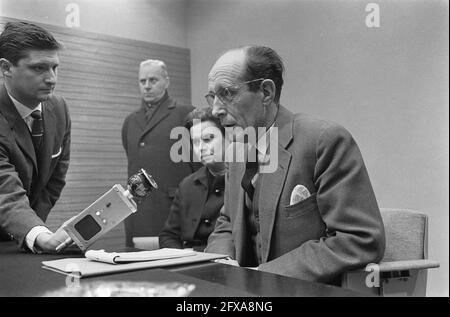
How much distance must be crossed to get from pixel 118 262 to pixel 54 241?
378mm

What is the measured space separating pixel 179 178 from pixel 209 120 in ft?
3.34

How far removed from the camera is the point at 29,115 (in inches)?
74.3

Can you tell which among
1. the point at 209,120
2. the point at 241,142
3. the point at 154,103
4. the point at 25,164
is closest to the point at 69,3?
the point at 154,103

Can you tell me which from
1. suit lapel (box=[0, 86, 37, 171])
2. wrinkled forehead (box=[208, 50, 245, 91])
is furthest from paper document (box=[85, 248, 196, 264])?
suit lapel (box=[0, 86, 37, 171])

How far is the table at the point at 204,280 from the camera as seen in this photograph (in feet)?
2.75

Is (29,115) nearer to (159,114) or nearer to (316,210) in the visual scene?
(316,210)

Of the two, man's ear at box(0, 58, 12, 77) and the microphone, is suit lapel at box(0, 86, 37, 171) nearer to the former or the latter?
man's ear at box(0, 58, 12, 77)

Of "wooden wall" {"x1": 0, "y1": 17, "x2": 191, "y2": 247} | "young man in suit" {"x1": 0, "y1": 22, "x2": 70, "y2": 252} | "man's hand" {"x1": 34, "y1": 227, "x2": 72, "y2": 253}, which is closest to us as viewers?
"man's hand" {"x1": 34, "y1": 227, "x2": 72, "y2": 253}

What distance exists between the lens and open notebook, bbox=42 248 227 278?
1010 mm

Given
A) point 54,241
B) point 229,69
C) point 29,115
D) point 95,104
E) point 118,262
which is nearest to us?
point 118,262

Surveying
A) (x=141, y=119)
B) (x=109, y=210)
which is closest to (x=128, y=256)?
(x=109, y=210)

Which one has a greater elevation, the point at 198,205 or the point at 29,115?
the point at 29,115

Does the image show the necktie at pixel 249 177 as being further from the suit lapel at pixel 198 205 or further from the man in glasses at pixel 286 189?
the suit lapel at pixel 198 205

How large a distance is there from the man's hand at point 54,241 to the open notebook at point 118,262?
0.23 meters
